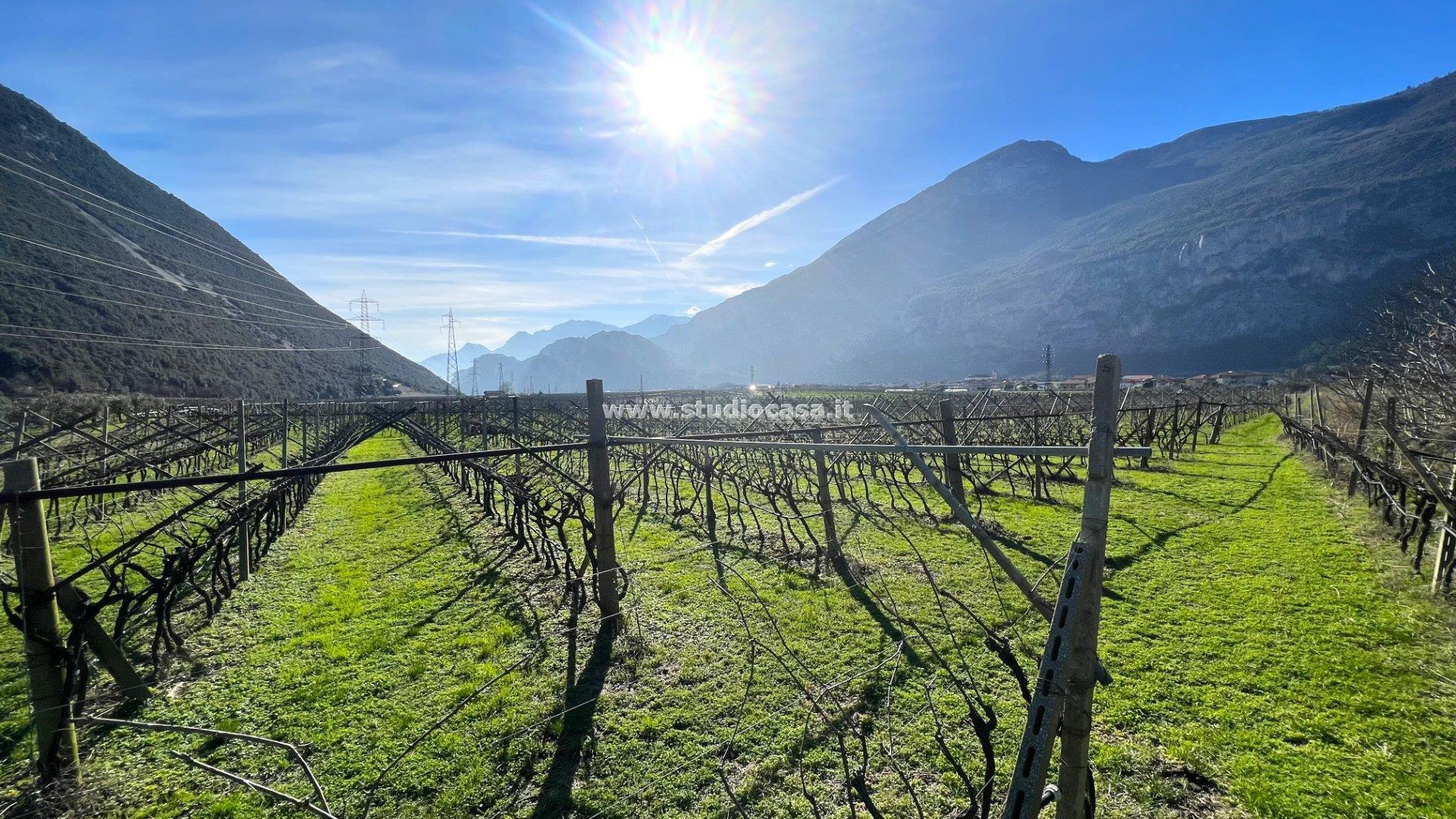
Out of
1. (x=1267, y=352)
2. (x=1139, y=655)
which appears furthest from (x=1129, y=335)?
(x=1139, y=655)

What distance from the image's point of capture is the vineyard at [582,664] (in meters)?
2.29

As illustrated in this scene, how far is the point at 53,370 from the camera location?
132 feet

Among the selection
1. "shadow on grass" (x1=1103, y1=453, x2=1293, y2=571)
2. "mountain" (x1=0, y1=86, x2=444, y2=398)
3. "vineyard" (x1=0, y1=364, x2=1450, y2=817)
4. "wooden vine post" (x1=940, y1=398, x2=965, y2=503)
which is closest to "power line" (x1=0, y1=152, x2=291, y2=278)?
"mountain" (x1=0, y1=86, x2=444, y2=398)

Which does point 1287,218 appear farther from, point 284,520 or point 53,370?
point 53,370

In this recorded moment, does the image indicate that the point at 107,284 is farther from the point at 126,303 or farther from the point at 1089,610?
the point at 1089,610

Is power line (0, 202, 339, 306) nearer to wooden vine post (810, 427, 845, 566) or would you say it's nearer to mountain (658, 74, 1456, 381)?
wooden vine post (810, 427, 845, 566)

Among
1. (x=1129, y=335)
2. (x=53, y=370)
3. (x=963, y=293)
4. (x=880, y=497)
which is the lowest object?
(x=880, y=497)

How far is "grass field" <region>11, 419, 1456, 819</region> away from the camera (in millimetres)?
3184

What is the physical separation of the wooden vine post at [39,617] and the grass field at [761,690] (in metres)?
0.43

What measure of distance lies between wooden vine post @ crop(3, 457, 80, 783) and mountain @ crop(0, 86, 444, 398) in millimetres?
50363

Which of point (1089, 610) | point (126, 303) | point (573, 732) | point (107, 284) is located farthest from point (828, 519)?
point (107, 284)

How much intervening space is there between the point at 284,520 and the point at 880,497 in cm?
1115

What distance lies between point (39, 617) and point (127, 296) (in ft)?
248

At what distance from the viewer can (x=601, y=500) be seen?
16.0ft
